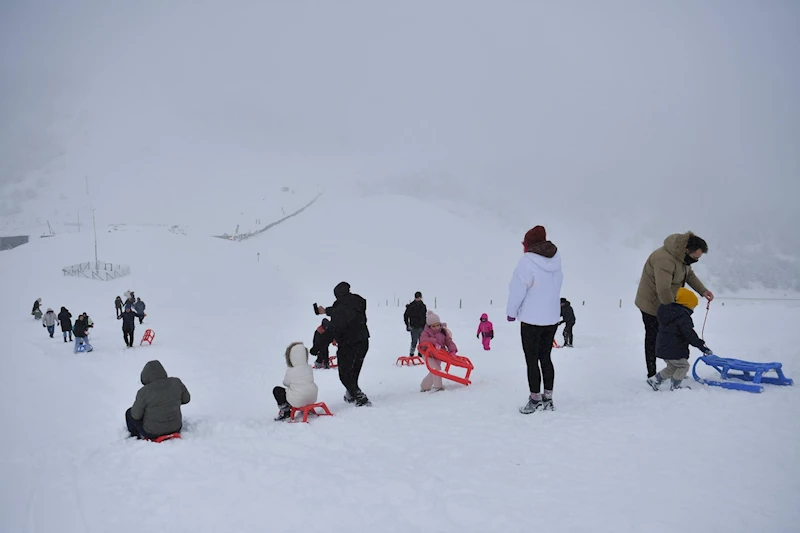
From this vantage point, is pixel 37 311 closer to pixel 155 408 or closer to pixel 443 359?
pixel 155 408

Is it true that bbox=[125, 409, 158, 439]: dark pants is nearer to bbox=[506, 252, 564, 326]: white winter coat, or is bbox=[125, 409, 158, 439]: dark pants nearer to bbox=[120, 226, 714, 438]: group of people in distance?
bbox=[120, 226, 714, 438]: group of people in distance

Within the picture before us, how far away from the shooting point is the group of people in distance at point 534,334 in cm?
588

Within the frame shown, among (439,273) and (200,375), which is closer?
(200,375)

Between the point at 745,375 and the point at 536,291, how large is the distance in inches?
144

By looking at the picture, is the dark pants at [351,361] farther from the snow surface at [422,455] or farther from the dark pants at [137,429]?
the dark pants at [137,429]

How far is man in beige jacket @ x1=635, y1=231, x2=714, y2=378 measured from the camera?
6.53 metres

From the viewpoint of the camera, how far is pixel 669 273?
655 centimetres

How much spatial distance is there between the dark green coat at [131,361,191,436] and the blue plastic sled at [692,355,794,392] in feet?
23.0

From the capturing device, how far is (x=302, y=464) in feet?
15.7

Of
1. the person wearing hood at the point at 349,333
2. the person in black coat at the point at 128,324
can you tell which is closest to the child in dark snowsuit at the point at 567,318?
the person wearing hood at the point at 349,333

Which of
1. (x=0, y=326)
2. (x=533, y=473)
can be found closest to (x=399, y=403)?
(x=533, y=473)

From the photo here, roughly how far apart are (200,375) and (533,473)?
1021 cm

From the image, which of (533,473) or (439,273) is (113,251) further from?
(533,473)

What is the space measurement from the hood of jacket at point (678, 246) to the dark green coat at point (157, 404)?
697 centimetres
